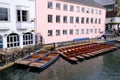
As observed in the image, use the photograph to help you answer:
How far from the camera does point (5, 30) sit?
26.8 m

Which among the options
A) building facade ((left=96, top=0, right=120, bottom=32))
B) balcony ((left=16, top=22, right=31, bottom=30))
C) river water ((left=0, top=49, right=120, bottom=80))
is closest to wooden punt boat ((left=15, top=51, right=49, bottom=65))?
river water ((left=0, top=49, right=120, bottom=80))

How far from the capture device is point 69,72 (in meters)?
20.8

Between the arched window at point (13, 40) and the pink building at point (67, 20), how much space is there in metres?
4.98

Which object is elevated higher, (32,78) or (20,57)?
(20,57)

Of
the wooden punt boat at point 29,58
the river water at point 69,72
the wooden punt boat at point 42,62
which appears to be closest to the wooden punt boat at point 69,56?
the river water at point 69,72

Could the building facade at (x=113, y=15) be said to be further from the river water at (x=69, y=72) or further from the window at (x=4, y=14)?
the window at (x=4, y=14)

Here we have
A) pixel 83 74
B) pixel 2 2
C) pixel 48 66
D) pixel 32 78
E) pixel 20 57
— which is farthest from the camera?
pixel 2 2

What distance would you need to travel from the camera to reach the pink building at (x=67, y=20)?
33.9 meters

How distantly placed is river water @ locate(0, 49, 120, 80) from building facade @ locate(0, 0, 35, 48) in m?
7.82

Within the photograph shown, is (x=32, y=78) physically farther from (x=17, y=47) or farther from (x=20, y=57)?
(x=17, y=47)

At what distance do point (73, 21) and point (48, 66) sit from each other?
834 inches

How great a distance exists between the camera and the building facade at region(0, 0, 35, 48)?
2658cm

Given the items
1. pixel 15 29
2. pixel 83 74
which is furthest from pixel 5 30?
pixel 83 74

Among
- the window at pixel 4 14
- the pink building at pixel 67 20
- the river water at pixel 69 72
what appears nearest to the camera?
the river water at pixel 69 72
